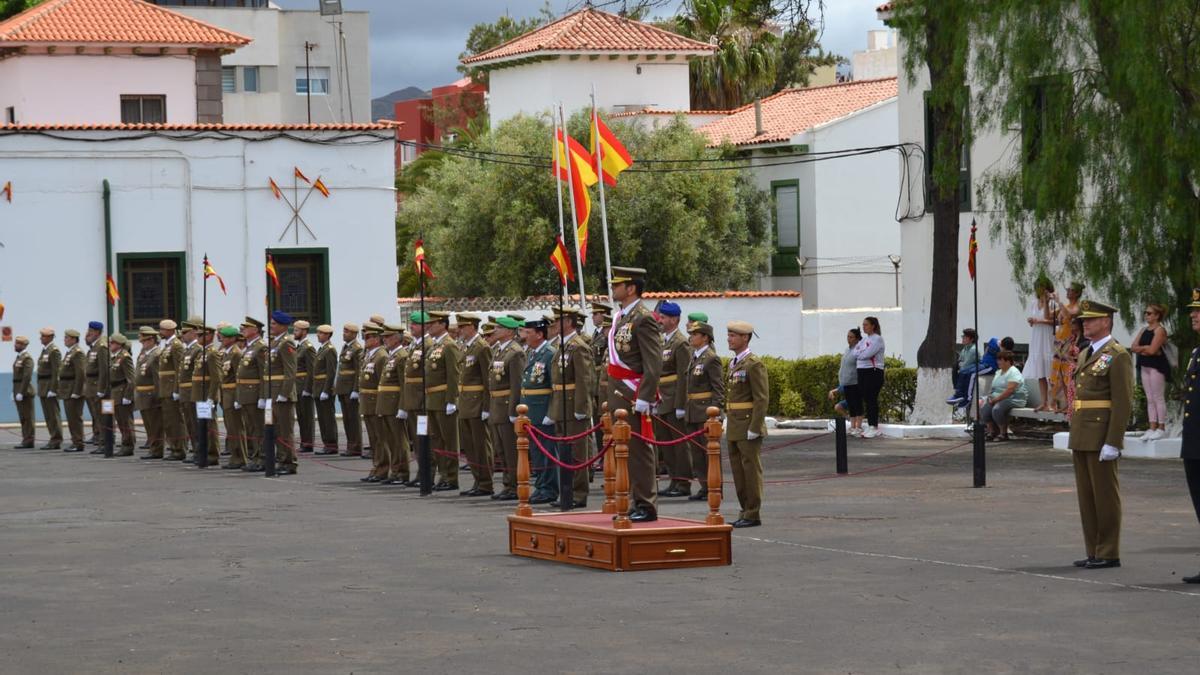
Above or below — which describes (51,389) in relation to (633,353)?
below

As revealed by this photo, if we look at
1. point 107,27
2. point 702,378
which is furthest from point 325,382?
point 107,27

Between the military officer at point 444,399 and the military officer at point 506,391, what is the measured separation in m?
1.06

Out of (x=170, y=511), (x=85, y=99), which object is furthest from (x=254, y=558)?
(x=85, y=99)

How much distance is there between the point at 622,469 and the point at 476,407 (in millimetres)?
6883

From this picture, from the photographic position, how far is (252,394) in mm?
24703

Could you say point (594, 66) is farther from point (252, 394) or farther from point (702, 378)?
point (702, 378)

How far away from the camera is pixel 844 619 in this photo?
35.6 feet

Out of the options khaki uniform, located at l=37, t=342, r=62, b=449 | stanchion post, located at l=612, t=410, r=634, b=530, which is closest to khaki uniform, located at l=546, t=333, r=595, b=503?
stanchion post, located at l=612, t=410, r=634, b=530

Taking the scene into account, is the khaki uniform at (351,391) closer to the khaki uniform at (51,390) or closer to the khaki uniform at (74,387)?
the khaki uniform at (74,387)

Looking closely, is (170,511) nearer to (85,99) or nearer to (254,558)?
(254,558)

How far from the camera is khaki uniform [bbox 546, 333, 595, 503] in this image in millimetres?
18250

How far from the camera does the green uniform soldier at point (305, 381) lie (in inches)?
1070

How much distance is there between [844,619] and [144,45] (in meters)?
35.9

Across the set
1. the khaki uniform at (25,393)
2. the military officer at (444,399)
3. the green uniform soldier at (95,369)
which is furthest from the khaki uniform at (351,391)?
the khaki uniform at (25,393)
